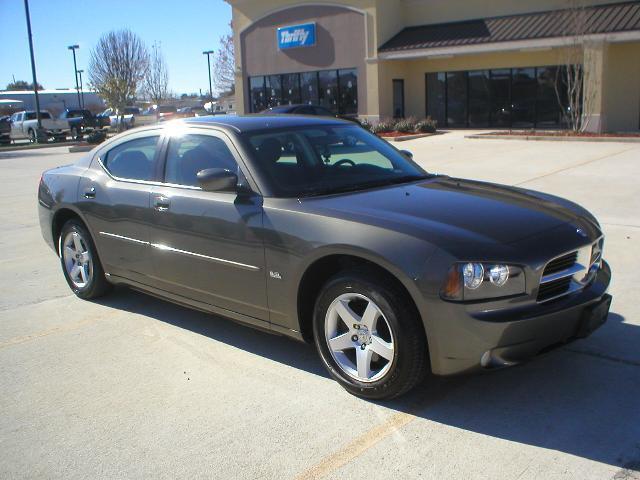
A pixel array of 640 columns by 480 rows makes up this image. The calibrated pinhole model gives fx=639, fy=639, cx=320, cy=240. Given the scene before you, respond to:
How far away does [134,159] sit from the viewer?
5.38m

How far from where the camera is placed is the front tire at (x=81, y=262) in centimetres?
575

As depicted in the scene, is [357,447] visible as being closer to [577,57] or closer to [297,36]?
[577,57]

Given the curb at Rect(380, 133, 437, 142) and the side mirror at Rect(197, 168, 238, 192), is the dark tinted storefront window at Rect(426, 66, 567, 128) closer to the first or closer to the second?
the curb at Rect(380, 133, 437, 142)

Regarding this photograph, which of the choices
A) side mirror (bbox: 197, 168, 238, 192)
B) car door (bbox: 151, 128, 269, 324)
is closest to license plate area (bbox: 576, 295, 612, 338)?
car door (bbox: 151, 128, 269, 324)

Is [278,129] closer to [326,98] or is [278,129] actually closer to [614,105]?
[614,105]

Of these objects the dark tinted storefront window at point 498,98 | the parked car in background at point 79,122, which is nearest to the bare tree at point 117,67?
the parked car in background at point 79,122

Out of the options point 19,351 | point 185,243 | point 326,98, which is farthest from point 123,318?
point 326,98

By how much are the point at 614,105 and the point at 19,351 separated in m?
23.8

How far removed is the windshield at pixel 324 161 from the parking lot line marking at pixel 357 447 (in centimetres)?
154

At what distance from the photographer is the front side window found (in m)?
4.60

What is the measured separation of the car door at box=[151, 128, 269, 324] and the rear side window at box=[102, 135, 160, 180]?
0.23 meters

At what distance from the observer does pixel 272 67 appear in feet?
106

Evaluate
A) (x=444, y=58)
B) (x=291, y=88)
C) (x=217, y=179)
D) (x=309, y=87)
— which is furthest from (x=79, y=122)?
(x=217, y=179)

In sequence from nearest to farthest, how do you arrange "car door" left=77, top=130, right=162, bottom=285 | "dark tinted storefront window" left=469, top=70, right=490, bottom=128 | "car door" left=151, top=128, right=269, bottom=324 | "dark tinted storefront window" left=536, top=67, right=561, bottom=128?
"car door" left=151, top=128, right=269, bottom=324
"car door" left=77, top=130, right=162, bottom=285
"dark tinted storefront window" left=536, top=67, right=561, bottom=128
"dark tinted storefront window" left=469, top=70, right=490, bottom=128
